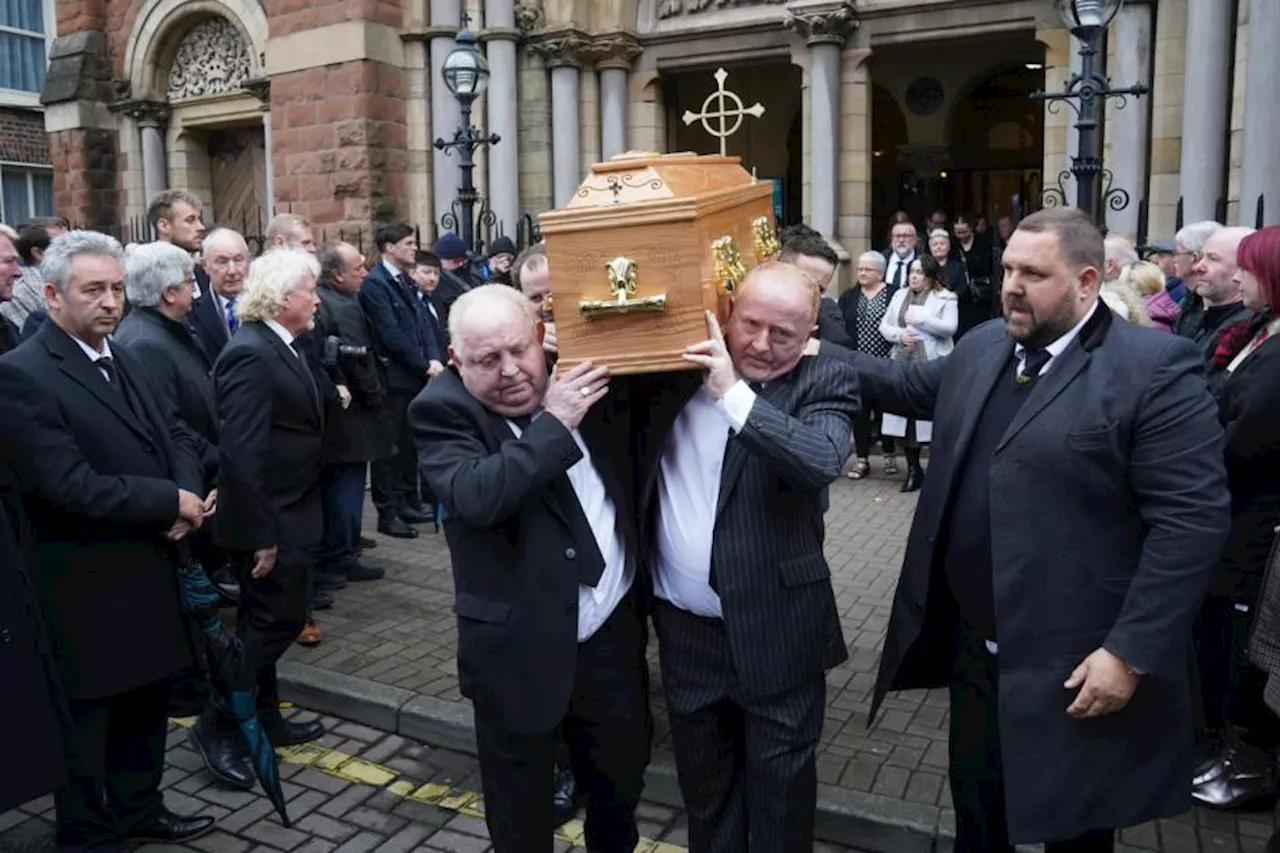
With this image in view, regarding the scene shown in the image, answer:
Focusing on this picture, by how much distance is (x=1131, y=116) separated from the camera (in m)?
9.45

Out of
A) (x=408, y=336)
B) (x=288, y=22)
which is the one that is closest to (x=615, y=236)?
(x=408, y=336)

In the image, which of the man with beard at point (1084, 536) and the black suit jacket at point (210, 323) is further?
the black suit jacket at point (210, 323)

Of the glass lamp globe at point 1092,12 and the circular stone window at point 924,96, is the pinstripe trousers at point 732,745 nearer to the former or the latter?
the glass lamp globe at point 1092,12

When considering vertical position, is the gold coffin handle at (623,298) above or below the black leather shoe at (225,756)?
above

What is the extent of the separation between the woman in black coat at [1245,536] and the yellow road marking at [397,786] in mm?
1941

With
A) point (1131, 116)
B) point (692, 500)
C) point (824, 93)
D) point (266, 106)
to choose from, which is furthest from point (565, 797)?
point (266, 106)

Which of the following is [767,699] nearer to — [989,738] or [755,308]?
[989,738]

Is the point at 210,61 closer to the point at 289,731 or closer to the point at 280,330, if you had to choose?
the point at 280,330

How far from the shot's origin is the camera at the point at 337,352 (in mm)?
5988

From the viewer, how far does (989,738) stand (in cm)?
278

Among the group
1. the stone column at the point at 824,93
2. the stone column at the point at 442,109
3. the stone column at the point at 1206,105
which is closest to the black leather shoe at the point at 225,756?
the stone column at the point at 824,93

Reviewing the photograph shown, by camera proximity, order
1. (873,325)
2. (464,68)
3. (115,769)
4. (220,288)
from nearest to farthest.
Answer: (115,769)
(220,288)
(873,325)
(464,68)

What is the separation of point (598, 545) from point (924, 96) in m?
13.4

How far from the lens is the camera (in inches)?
Result: 236
